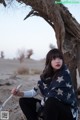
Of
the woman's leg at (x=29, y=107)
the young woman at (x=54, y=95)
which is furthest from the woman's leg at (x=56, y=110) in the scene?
the woman's leg at (x=29, y=107)

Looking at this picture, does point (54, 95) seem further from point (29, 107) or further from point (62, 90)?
point (29, 107)

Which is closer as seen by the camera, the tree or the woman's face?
the woman's face

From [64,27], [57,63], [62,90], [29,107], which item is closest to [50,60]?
[57,63]

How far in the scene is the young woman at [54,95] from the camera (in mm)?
7219

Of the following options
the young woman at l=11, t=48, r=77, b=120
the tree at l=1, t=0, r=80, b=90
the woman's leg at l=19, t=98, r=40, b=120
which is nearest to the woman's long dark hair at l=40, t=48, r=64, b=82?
the young woman at l=11, t=48, r=77, b=120

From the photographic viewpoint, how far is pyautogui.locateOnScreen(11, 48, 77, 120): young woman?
284 inches

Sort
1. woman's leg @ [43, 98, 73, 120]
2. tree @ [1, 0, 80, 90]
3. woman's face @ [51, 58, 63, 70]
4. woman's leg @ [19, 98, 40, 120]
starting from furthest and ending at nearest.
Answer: tree @ [1, 0, 80, 90] → woman's leg @ [19, 98, 40, 120] → woman's face @ [51, 58, 63, 70] → woman's leg @ [43, 98, 73, 120]

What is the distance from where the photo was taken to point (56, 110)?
7.19 meters

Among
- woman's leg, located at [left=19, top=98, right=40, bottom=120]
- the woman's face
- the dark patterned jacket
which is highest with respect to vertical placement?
the woman's face

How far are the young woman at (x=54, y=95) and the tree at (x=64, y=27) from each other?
11.3 feet

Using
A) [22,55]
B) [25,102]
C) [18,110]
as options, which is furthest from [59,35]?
[22,55]

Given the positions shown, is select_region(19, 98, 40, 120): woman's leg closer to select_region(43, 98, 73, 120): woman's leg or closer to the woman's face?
select_region(43, 98, 73, 120): woman's leg

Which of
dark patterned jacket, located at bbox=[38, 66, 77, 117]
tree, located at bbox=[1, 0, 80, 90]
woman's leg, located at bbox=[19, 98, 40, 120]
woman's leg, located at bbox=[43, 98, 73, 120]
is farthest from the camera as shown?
tree, located at bbox=[1, 0, 80, 90]

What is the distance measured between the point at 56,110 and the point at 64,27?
4427 mm
